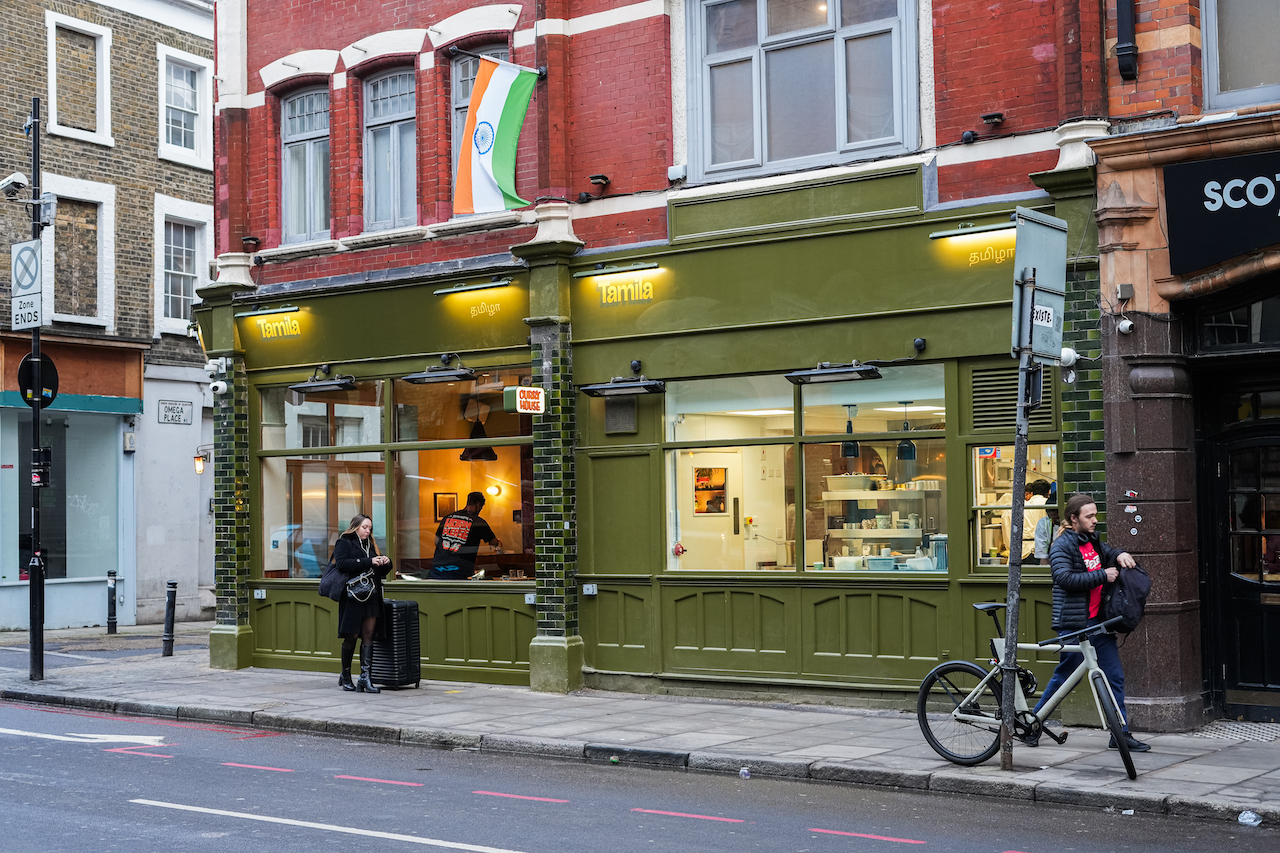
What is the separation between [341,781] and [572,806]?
1.96 meters

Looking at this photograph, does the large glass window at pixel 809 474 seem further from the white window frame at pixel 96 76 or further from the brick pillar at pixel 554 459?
the white window frame at pixel 96 76

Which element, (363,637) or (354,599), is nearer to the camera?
(354,599)

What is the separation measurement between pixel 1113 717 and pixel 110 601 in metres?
18.1

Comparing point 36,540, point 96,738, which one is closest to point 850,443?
point 96,738

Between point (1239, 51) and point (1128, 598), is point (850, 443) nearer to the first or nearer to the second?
point (1128, 598)

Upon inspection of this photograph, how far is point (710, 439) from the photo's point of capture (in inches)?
542

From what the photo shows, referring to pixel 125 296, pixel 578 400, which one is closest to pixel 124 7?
pixel 125 296

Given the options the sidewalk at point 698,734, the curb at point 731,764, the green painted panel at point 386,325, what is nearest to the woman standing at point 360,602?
the sidewalk at point 698,734

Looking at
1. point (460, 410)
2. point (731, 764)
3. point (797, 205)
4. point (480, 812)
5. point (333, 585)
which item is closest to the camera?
point (480, 812)

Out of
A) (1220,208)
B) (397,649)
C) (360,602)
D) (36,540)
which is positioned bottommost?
(397,649)

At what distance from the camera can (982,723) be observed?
31.5ft

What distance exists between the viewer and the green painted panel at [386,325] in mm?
14887

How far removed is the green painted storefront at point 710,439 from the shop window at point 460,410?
4.6 inches

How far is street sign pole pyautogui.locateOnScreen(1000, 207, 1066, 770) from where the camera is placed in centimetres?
941
